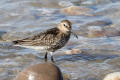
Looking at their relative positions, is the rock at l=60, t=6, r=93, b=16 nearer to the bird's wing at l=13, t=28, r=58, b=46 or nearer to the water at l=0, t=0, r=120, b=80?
the water at l=0, t=0, r=120, b=80

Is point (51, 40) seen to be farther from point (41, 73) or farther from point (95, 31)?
point (95, 31)

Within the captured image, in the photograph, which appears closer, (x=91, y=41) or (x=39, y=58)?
(x=39, y=58)

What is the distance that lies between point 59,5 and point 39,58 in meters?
4.53

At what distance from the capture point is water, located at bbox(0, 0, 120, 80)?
6746 millimetres

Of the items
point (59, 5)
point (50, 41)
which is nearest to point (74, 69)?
point (50, 41)

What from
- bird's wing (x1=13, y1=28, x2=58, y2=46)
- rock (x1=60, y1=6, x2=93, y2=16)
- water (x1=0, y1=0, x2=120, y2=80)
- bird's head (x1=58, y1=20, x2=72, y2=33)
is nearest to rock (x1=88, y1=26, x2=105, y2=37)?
water (x1=0, y1=0, x2=120, y2=80)

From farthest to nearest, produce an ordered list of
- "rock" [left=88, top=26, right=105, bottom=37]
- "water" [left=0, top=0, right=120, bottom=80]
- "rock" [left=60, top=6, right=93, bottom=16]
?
"rock" [left=60, top=6, right=93, bottom=16]
"rock" [left=88, top=26, right=105, bottom=37]
"water" [left=0, top=0, right=120, bottom=80]

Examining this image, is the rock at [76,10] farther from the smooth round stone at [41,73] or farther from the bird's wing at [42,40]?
the smooth round stone at [41,73]

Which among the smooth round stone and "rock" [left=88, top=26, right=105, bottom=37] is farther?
"rock" [left=88, top=26, right=105, bottom=37]

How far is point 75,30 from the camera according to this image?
30.3ft

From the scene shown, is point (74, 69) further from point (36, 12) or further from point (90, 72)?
point (36, 12)

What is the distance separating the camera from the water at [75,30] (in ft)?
22.1

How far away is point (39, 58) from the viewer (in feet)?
24.4

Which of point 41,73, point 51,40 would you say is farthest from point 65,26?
point 41,73
